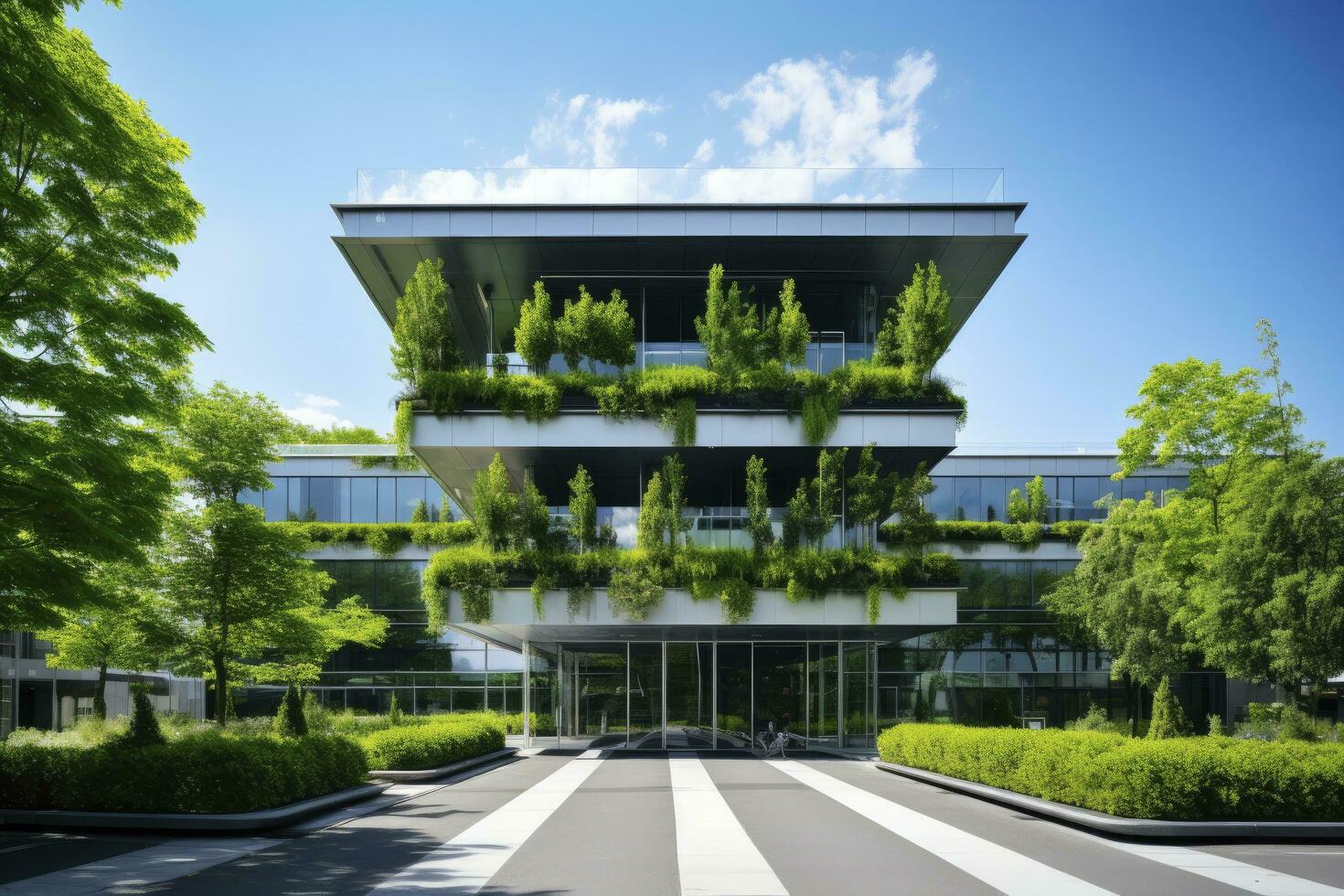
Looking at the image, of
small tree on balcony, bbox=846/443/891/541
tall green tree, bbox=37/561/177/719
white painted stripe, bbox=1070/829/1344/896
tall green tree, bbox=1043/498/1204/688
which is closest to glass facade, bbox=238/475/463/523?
tall green tree, bbox=37/561/177/719

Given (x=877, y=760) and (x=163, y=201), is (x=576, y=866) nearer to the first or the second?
(x=163, y=201)

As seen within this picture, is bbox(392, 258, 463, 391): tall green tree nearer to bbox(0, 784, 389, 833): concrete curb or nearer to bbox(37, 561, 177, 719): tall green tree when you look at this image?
bbox(37, 561, 177, 719): tall green tree

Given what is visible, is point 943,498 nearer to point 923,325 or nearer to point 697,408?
point 923,325

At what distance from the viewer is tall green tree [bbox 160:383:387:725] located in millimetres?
23750

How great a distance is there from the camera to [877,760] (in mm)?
28969

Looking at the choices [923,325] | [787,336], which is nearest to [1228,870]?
[923,325]

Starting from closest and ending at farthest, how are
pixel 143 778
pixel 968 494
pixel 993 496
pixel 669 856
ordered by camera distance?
pixel 669 856, pixel 143 778, pixel 993 496, pixel 968 494

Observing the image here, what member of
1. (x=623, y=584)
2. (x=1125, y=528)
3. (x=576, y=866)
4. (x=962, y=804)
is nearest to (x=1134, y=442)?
(x=1125, y=528)

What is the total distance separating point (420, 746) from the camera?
2348 cm

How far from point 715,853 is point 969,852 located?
3.12 m

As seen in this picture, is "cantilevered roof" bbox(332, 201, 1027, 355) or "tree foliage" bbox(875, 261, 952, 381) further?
"cantilevered roof" bbox(332, 201, 1027, 355)

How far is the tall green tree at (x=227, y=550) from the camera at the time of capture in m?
23.8

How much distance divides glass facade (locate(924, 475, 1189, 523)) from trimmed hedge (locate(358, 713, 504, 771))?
32312mm

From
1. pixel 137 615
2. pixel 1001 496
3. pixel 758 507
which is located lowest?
pixel 137 615
